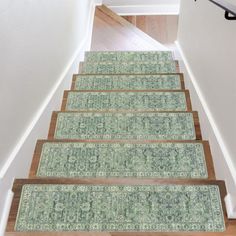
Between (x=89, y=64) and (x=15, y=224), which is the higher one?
(x=89, y=64)

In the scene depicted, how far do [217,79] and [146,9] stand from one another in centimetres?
359

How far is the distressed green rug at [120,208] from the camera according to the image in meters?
1.20

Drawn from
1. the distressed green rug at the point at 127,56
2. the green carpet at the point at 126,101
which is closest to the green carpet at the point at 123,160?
the green carpet at the point at 126,101

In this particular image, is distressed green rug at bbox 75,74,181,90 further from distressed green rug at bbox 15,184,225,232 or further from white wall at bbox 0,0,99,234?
distressed green rug at bbox 15,184,225,232

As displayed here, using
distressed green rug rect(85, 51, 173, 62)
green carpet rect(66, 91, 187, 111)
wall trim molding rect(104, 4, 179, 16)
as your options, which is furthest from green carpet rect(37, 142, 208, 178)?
wall trim molding rect(104, 4, 179, 16)

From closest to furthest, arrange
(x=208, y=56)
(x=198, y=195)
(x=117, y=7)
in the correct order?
1. (x=198, y=195)
2. (x=208, y=56)
3. (x=117, y=7)

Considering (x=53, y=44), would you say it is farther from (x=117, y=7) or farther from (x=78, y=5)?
(x=117, y=7)

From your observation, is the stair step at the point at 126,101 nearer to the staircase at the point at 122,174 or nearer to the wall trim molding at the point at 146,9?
the staircase at the point at 122,174

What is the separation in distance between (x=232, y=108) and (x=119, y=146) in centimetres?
65

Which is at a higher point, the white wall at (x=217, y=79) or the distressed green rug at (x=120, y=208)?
the white wall at (x=217, y=79)

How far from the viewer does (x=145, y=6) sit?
470 cm

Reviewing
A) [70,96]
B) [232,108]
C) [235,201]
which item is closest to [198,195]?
[235,201]

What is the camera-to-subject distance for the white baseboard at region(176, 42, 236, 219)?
123cm

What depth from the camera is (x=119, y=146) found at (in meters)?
1.60
